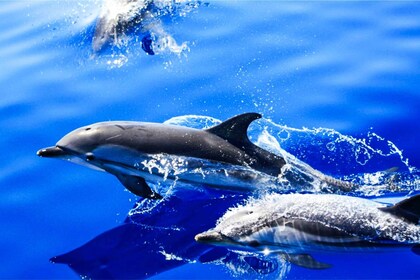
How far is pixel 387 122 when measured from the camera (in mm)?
8211

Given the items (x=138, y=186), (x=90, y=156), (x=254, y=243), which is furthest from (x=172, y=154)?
(x=254, y=243)

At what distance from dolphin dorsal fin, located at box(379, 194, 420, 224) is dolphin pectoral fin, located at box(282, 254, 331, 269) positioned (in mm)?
839

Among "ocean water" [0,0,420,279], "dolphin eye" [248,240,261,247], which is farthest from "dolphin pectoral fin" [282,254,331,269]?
"dolphin eye" [248,240,261,247]

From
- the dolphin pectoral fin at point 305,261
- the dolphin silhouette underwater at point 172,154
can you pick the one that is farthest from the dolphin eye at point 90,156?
the dolphin pectoral fin at point 305,261

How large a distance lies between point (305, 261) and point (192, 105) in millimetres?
3787

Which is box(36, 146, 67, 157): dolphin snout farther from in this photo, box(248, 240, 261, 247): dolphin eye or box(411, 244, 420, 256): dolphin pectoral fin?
box(411, 244, 420, 256): dolphin pectoral fin

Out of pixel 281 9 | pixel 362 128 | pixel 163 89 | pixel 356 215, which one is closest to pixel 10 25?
pixel 163 89

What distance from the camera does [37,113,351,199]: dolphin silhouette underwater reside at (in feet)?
21.7

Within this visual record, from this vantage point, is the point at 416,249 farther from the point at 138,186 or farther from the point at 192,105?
the point at 192,105

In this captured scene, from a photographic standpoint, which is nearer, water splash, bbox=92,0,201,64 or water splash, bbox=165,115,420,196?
water splash, bbox=165,115,420,196

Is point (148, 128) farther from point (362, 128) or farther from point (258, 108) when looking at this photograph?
point (362, 128)

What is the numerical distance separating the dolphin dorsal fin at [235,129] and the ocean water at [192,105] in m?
0.70

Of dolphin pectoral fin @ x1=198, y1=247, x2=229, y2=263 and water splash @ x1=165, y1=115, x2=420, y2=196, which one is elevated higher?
water splash @ x1=165, y1=115, x2=420, y2=196

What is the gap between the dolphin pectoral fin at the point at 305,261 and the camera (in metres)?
5.57
